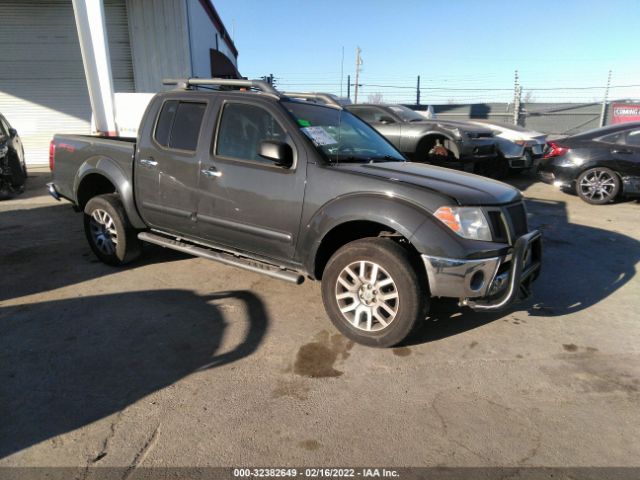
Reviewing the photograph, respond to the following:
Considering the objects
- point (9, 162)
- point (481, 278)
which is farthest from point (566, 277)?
point (9, 162)

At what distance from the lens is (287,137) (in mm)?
3604

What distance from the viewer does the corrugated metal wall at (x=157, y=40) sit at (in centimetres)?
1301

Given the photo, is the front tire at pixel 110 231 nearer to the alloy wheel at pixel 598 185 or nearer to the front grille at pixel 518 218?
the front grille at pixel 518 218

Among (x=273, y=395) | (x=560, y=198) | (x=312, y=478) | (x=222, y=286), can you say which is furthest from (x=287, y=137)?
(x=560, y=198)

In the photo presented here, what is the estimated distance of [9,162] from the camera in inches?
342

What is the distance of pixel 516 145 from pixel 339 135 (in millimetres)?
6935

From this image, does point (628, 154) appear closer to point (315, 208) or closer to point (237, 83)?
point (315, 208)

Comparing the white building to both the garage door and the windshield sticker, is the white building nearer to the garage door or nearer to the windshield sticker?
the garage door

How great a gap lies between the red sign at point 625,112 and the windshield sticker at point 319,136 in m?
19.5

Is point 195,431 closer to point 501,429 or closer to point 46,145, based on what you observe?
point 501,429

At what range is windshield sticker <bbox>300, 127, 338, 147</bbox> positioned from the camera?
3.62 m

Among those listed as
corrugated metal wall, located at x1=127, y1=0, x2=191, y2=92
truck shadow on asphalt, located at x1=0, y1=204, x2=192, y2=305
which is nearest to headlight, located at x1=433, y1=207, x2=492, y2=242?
truck shadow on asphalt, located at x1=0, y1=204, x2=192, y2=305

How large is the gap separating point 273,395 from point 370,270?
3.66ft

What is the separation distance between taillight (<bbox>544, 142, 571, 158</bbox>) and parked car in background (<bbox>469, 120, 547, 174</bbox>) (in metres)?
0.93
